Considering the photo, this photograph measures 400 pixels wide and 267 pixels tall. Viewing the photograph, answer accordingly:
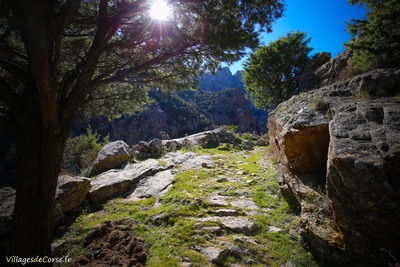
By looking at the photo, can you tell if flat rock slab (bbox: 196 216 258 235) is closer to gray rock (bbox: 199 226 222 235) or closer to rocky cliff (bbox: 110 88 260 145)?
gray rock (bbox: 199 226 222 235)

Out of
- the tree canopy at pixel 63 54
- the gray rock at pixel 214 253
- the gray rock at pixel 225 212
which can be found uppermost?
the tree canopy at pixel 63 54

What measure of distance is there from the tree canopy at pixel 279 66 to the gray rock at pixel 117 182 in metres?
13.7

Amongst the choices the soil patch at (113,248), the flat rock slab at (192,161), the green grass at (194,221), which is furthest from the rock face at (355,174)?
the flat rock slab at (192,161)

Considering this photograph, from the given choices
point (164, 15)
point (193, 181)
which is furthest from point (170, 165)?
point (164, 15)

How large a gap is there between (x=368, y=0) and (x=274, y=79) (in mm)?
12644

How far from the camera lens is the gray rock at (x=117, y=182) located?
6.37 metres

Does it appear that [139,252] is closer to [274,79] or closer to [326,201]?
[326,201]

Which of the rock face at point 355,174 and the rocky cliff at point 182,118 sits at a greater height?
the rocky cliff at point 182,118

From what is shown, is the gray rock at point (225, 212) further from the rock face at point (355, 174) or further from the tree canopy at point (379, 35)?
the tree canopy at point (379, 35)

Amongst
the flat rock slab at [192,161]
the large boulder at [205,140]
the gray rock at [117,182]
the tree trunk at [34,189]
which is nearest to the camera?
the tree trunk at [34,189]

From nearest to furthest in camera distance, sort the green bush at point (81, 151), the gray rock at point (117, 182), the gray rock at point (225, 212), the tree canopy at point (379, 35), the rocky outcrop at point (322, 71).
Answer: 1. the gray rock at point (225, 212)
2. the tree canopy at point (379, 35)
3. the gray rock at point (117, 182)
4. the rocky outcrop at point (322, 71)
5. the green bush at point (81, 151)

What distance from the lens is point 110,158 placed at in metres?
9.41

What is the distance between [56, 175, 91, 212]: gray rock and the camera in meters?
5.26

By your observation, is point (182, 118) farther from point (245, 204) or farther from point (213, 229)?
point (213, 229)
